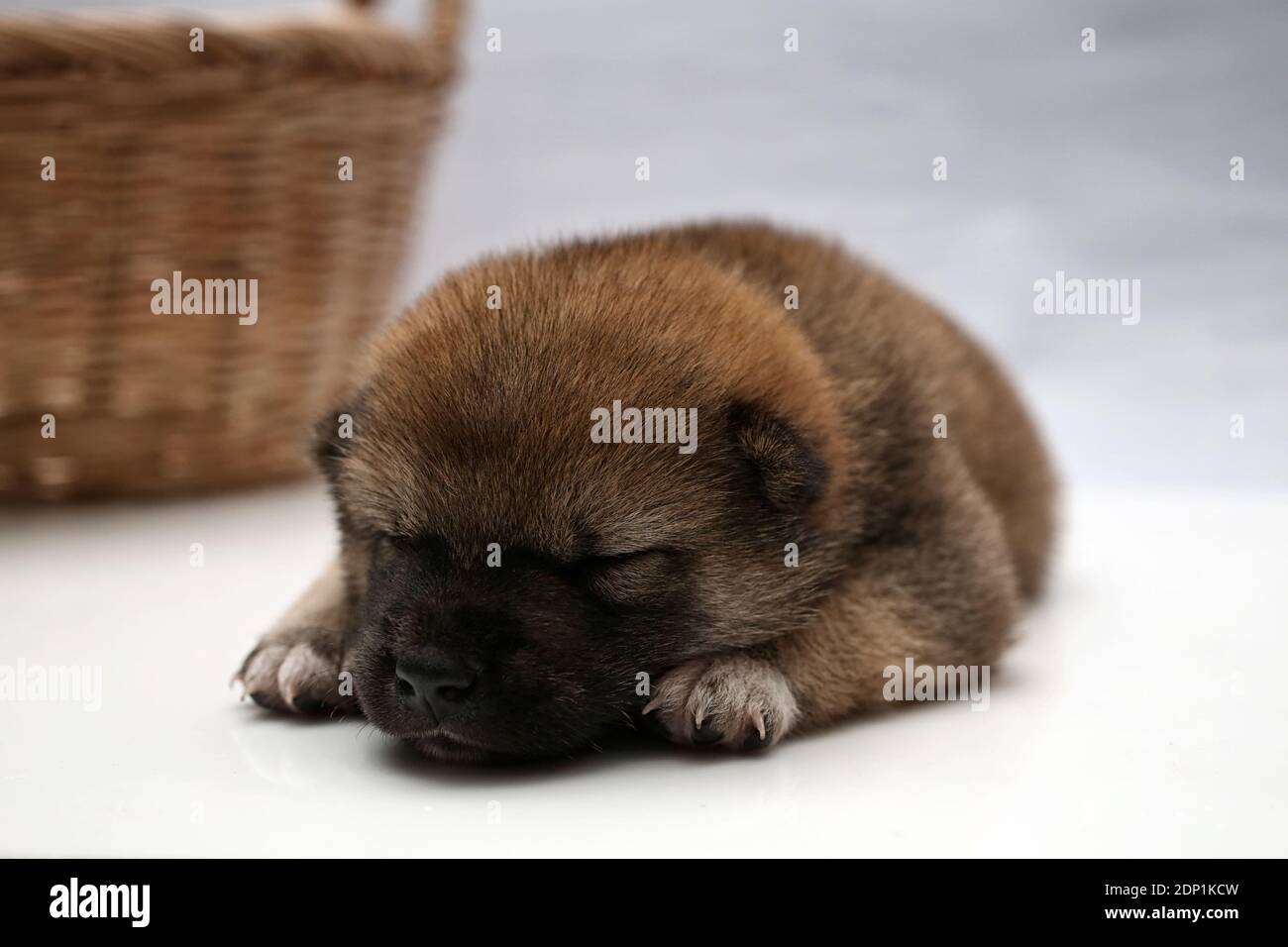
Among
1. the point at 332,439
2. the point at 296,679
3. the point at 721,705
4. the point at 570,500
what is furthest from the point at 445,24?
the point at 721,705

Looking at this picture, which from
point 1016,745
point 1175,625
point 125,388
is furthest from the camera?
point 125,388

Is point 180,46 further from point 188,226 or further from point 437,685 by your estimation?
point 437,685

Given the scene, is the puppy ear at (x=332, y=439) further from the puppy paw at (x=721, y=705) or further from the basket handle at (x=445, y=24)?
the basket handle at (x=445, y=24)

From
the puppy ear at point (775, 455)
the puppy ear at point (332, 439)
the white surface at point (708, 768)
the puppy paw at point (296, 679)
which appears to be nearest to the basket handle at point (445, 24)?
the white surface at point (708, 768)

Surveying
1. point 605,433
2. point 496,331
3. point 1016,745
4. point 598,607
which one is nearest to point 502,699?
point 598,607

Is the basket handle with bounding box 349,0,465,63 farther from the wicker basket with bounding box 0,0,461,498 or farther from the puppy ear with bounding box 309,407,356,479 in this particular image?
the puppy ear with bounding box 309,407,356,479
